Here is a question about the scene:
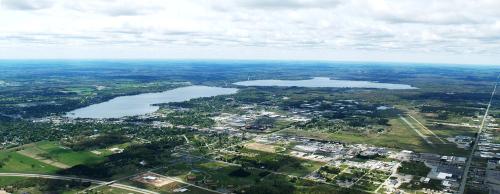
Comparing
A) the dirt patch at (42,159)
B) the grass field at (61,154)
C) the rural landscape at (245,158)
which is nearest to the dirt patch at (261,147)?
the rural landscape at (245,158)

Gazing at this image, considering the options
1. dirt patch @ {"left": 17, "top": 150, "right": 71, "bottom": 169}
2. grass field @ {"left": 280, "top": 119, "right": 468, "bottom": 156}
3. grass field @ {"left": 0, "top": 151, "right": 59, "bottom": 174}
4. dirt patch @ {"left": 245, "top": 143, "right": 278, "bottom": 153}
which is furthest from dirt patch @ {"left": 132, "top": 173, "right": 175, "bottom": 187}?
grass field @ {"left": 280, "top": 119, "right": 468, "bottom": 156}

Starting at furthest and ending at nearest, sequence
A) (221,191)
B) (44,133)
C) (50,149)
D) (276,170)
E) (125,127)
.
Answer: (125,127)
(44,133)
(50,149)
(276,170)
(221,191)

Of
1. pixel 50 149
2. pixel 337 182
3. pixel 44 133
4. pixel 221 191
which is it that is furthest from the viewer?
pixel 44 133

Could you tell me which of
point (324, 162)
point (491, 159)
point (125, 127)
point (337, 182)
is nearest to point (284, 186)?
point (337, 182)

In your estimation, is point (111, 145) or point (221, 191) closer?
point (221, 191)

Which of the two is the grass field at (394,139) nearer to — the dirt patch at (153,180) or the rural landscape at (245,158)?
the rural landscape at (245,158)

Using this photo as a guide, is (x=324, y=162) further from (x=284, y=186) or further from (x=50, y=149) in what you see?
(x=50, y=149)

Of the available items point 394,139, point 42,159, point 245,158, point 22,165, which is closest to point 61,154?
point 42,159

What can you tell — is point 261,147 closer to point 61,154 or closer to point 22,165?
point 61,154
